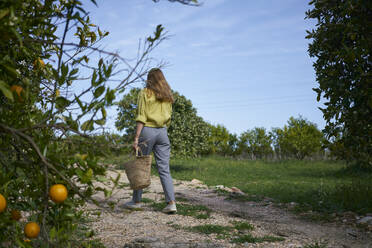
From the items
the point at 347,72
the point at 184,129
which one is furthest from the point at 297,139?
the point at 347,72

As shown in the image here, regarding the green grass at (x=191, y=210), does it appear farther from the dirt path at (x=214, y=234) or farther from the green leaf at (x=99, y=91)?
the green leaf at (x=99, y=91)

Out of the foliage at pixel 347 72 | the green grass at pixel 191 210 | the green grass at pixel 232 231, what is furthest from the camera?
the green grass at pixel 191 210

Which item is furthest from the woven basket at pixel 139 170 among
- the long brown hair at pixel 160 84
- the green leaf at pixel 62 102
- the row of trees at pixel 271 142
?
the row of trees at pixel 271 142

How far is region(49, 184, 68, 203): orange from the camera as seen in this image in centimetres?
181

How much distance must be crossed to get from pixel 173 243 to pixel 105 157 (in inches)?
85.9

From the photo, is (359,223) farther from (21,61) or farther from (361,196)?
(21,61)

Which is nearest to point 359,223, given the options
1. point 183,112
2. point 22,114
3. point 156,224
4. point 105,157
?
point 156,224

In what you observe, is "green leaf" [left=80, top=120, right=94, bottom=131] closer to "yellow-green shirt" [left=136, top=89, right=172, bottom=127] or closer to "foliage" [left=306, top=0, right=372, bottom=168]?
"yellow-green shirt" [left=136, top=89, right=172, bottom=127]

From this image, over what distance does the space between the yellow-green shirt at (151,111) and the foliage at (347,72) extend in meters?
2.64

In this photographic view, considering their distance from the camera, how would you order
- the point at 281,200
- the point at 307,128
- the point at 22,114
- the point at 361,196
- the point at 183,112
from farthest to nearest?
the point at 307,128
the point at 183,112
the point at 281,200
the point at 361,196
the point at 22,114

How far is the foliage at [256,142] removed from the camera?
33531 mm

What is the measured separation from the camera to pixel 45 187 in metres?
1.93

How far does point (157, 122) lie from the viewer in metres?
5.62

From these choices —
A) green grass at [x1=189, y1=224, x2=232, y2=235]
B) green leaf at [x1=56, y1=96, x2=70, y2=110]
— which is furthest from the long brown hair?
green leaf at [x1=56, y1=96, x2=70, y2=110]
